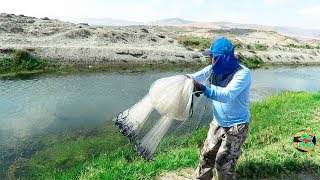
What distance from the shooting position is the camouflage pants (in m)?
6.01

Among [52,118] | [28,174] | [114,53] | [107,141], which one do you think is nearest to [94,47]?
[114,53]

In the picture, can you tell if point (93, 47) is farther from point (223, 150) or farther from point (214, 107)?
point (223, 150)

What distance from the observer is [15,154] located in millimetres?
12469

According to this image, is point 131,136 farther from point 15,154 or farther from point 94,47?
point 94,47

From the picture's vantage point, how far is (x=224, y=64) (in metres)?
5.59

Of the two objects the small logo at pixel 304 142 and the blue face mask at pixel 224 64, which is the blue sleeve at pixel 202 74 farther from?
the small logo at pixel 304 142

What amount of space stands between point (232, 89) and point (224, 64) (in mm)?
469

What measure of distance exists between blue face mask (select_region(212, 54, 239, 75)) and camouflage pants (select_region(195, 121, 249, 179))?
3.28 ft

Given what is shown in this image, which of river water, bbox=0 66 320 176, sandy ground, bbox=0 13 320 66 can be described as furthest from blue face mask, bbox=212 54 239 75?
sandy ground, bbox=0 13 320 66

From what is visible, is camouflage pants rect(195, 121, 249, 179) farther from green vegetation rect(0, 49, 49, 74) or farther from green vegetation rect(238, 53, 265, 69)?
green vegetation rect(238, 53, 265, 69)

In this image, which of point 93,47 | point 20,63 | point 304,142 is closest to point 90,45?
point 93,47

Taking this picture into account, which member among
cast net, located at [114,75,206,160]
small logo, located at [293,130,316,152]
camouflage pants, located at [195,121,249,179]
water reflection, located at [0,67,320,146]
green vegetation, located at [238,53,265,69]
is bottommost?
green vegetation, located at [238,53,265,69]

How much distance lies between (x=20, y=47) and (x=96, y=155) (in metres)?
25.6

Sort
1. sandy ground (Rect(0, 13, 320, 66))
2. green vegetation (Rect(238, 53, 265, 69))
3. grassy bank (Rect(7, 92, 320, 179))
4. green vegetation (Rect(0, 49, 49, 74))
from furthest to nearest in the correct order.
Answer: green vegetation (Rect(238, 53, 265, 69)), sandy ground (Rect(0, 13, 320, 66)), green vegetation (Rect(0, 49, 49, 74)), grassy bank (Rect(7, 92, 320, 179))
